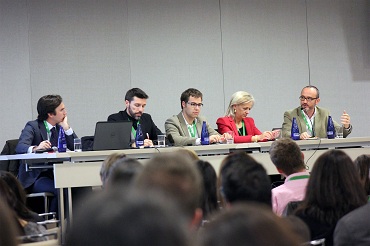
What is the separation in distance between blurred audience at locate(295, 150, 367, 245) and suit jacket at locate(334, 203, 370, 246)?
56cm

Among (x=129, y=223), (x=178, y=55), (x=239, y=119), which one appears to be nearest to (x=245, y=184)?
(x=129, y=223)

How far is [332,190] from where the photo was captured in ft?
10.3

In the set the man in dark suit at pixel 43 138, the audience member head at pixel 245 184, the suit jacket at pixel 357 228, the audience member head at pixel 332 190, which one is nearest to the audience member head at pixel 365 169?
the audience member head at pixel 332 190

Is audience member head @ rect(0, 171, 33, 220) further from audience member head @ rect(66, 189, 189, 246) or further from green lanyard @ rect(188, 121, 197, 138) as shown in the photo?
green lanyard @ rect(188, 121, 197, 138)

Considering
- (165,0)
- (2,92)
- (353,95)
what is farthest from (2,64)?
(353,95)

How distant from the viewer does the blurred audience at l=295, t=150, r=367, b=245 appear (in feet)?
10.2

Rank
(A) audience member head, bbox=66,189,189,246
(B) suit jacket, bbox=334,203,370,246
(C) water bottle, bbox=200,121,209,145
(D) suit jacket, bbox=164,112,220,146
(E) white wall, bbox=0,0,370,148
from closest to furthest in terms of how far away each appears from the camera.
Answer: (A) audience member head, bbox=66,189,189,246 → (B) suit jacket, bbox=334,203,370,246 → (C) water bottle, bbox=200,121,209,145 → (D) suit jacket, bbox=164,112,220,146 → (E) white wall, bbox=0,0,370,148

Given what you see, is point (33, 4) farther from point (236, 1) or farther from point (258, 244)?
point (258, 244)

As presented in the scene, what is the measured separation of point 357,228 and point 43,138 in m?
4.29

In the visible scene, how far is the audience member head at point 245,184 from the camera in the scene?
283cm

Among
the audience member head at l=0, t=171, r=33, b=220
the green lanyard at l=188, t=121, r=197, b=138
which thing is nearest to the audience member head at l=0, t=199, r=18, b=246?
the audience member head at l=0, t=171, r=33, b=220

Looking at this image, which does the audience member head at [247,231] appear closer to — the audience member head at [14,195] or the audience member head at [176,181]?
the audience member head at [176,181]

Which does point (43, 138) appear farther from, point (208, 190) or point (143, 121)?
point (208, 190)

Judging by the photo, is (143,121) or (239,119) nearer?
(143,121)
